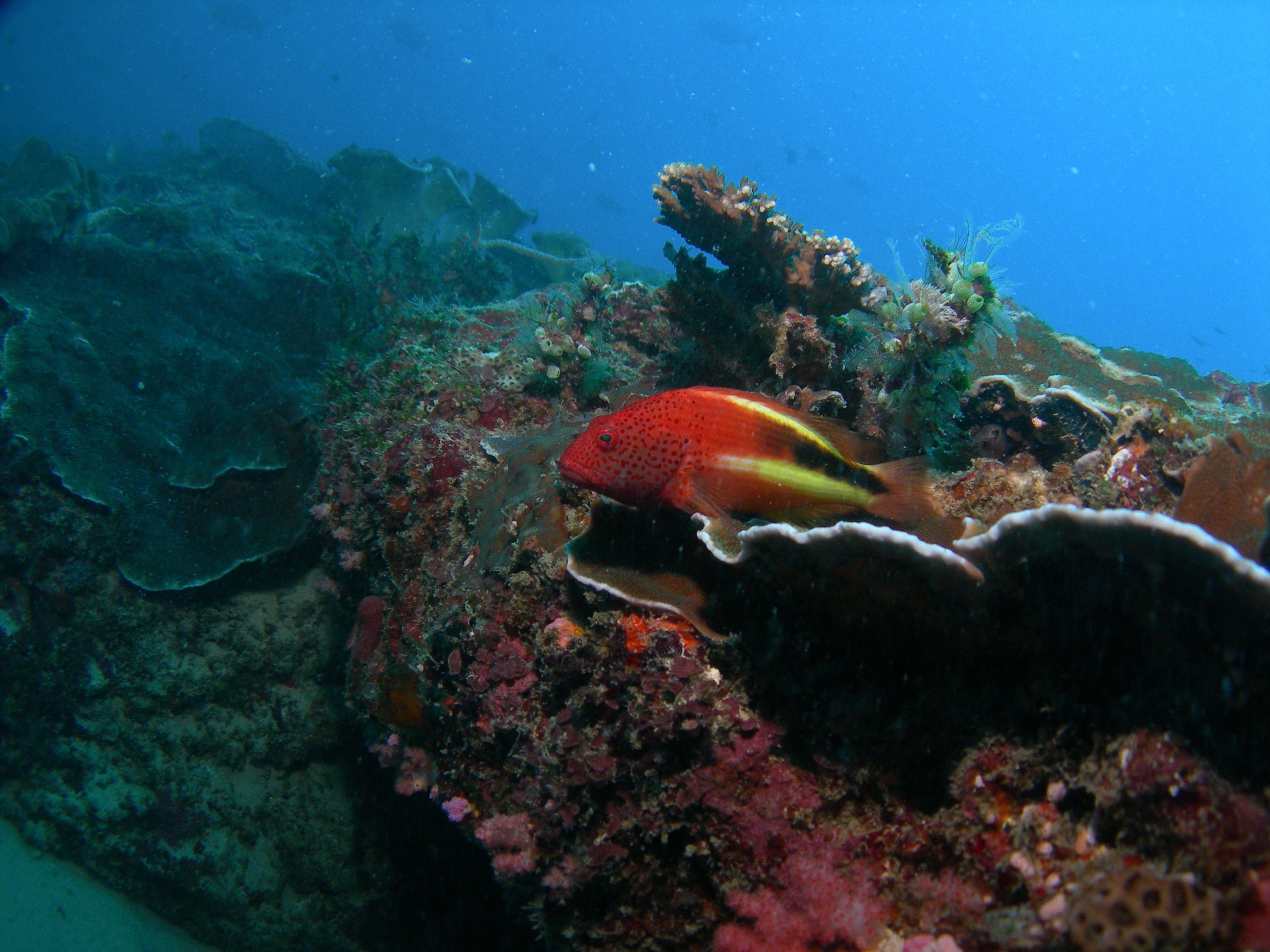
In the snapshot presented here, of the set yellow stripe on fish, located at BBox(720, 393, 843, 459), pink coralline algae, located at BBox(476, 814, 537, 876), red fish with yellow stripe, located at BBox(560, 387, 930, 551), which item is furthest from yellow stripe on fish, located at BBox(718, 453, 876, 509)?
pink coralline algae, located at BBox(476, 814, 537, 876)

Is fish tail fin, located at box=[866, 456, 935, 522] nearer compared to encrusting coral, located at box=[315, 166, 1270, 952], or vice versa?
encrusting coral, located at box=[315, 166, 1270, 952]

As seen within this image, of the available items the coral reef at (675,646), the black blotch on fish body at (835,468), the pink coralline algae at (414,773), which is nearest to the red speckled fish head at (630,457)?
the coral reef at (675,646)

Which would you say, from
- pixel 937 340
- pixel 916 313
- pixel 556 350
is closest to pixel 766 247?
pixel 916 313

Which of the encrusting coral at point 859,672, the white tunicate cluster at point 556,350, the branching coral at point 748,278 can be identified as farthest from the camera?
the white tunicate cluster at point 556,350

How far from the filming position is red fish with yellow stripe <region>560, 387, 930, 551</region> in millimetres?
2453

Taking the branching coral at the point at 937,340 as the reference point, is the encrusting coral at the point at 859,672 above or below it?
below

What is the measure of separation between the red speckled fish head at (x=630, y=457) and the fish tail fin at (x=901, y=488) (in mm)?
925

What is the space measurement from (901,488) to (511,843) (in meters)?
2.51

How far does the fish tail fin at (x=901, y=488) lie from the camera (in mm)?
2482

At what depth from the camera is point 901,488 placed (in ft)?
8.18

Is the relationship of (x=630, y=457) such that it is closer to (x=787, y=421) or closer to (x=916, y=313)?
(x=787, y=421)

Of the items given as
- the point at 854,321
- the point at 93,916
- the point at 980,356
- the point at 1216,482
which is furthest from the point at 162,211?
the point at 1216,482

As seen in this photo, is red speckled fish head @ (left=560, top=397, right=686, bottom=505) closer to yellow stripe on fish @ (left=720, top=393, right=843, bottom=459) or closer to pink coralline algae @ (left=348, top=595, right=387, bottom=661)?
yellow stripe on fish @ (left=720, top=393, right=843, bottom=459)

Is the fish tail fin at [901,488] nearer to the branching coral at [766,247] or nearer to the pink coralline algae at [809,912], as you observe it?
the pink coralline algae at [809,912]
